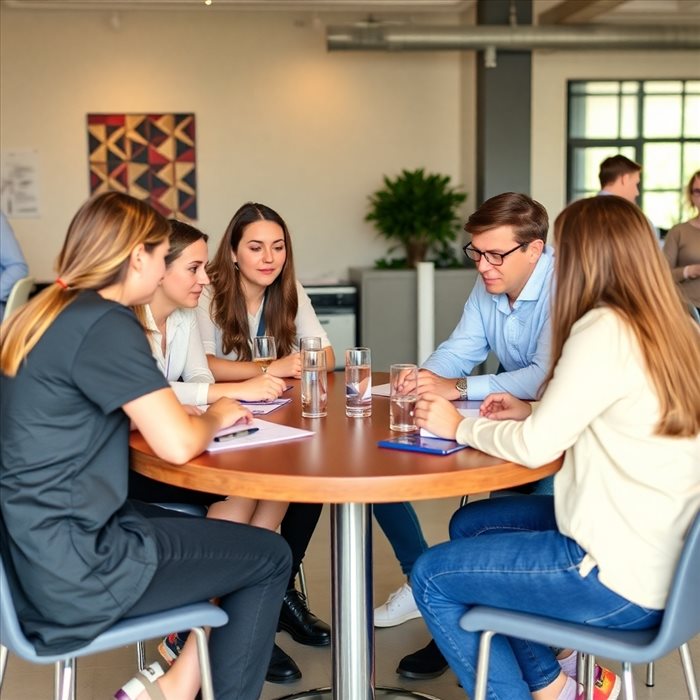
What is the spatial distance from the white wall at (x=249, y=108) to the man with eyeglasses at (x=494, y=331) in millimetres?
4994

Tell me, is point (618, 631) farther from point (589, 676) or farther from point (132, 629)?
point (132, 629)

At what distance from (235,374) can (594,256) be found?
140 centimetres

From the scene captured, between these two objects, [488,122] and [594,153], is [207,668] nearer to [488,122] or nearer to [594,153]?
[488,122]

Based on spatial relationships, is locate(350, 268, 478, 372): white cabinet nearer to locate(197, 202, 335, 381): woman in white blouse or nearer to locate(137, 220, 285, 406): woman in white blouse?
locate(197, 202, 335, 381): woman in white blouse

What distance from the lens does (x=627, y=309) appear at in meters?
1.83

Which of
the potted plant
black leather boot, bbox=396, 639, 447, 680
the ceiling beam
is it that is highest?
the ceiling beam

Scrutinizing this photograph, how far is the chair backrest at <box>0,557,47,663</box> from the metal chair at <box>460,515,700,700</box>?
0.79 meters

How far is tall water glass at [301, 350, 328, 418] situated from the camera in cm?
229

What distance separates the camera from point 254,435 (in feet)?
6.75

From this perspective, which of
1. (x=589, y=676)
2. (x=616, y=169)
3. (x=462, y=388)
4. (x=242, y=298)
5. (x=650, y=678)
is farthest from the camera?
(x=616, y=169)

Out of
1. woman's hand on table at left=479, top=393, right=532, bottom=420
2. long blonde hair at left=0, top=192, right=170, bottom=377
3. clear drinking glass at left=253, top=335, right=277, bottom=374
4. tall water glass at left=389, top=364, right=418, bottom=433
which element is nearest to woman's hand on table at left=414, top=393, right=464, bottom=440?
tall water glass at left=389, top=364, right=418, bottom=433

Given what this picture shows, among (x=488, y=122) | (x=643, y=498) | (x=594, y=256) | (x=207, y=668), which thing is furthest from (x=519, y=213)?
(x=488, y=122)

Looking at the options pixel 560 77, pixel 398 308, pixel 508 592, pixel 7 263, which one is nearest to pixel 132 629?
pixel 508 592

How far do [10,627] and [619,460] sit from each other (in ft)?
3.66
